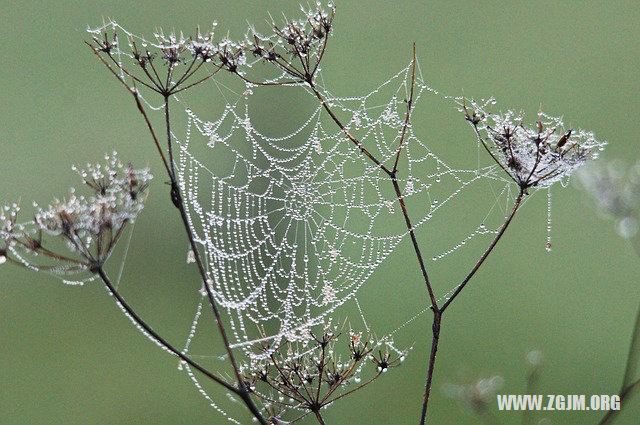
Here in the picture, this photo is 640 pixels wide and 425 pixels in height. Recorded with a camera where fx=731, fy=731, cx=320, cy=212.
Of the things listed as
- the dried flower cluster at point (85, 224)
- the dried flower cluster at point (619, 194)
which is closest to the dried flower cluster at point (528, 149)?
the dried flower cluster at point (619, 194)

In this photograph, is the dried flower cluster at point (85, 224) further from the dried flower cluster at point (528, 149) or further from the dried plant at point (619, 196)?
the dried plant at point (619, 196)

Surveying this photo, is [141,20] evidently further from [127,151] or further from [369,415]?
[369,415]

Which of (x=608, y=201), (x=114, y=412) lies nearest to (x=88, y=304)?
(x=114, y=412)

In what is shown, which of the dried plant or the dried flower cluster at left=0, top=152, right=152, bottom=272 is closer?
the dried flower cluster at left=0, top=152, right=152, bottom=272

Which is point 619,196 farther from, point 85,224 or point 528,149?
point 85,224

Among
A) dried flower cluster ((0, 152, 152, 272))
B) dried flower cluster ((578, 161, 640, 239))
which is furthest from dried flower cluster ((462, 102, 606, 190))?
dried flower cluster ((0, 152, 152, 272))

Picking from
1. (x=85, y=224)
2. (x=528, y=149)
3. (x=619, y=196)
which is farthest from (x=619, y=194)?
(x=85, y=224)

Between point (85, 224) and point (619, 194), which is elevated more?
point (619, 194)

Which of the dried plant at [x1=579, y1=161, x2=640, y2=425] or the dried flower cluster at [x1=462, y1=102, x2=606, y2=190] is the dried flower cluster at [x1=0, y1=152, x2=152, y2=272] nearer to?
the dried flower cluster at [x1=462, y1=102, x2=606, y2=190]

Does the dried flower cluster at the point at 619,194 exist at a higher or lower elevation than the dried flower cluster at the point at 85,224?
higher
